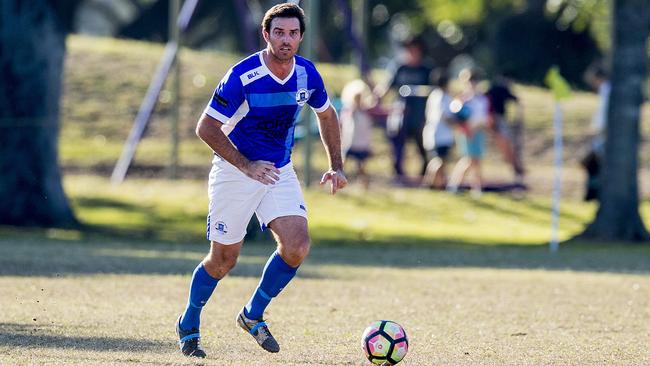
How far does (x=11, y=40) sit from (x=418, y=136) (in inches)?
292

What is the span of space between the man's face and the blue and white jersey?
119 millimetres

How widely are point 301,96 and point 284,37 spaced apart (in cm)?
38

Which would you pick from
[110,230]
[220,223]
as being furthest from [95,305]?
[110,230]

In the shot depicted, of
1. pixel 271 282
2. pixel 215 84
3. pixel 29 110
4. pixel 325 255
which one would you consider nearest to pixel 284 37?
pixel 271 282

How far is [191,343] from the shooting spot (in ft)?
29.8

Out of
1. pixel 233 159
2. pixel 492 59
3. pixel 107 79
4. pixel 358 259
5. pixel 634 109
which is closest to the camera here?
pixel 233 159

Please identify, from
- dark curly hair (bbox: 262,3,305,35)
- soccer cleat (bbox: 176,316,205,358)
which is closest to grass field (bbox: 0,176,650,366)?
soccer cleat (bbox: 176,316,205,358)

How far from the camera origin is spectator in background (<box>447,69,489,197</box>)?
23.1 m

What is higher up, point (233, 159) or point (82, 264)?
point (233, 159)

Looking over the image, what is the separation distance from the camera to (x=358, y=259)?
17.3 m

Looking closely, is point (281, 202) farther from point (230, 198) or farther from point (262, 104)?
point (262, 104)

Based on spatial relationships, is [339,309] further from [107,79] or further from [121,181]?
[107,79]

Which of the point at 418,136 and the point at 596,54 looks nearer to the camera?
the point at 418,136

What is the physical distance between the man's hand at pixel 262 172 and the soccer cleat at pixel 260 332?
3.09 feet
